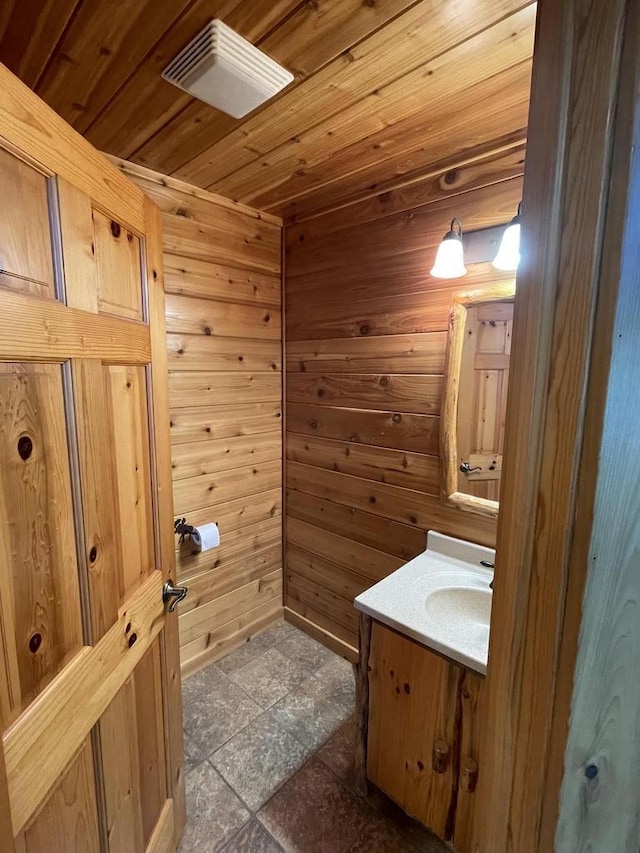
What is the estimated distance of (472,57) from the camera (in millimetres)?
1046

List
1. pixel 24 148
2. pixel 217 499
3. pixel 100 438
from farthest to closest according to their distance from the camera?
pixel 217 499 → pixel 100 438 → pixel 24 148

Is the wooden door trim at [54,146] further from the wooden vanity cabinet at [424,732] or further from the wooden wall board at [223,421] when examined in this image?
the wooden vanity cabinet at [424,732]

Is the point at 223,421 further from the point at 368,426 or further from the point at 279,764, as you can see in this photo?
the point at 279,764

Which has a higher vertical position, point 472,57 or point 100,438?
point 472,57

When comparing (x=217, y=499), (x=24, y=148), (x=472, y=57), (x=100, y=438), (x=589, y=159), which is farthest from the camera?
(x=217, y=499)

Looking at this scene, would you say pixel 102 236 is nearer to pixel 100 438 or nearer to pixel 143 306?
pixel 143 306

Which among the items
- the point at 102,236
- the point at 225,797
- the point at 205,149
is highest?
the point at 205,149

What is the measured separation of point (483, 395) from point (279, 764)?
5.56 feet

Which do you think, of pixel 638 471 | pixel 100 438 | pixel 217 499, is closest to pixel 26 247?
pixel 100 438

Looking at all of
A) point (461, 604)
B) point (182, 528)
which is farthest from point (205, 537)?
point (461, 604)

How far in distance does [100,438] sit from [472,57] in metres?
1.35

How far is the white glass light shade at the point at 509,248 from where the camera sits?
1.31 meters

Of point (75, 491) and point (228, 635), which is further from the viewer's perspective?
point (228, 635)

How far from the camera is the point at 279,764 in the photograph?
1.61m
